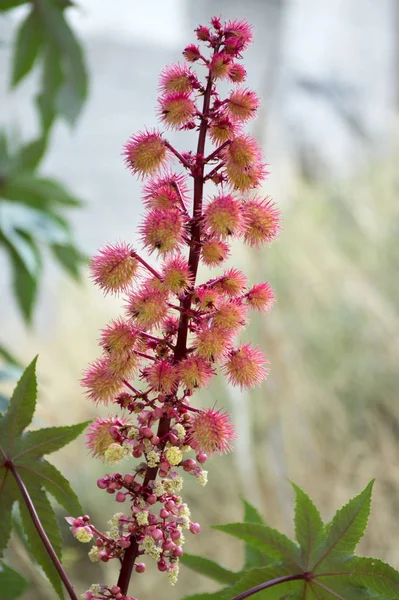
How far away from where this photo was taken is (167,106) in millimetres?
256

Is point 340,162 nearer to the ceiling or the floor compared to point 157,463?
nearer to the ceiling

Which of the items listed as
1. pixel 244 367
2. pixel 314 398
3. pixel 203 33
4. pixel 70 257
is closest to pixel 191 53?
pixel 203 33

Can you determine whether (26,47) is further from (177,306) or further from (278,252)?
(278,252)

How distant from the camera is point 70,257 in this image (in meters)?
0.82

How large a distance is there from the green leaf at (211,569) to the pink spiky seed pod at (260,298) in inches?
5.9

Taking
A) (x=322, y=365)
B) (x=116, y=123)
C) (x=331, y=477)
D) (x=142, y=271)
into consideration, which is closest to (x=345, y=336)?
(x=322, y=365)

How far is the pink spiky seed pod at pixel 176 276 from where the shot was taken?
0.24 m

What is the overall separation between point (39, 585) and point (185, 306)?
4.17ft

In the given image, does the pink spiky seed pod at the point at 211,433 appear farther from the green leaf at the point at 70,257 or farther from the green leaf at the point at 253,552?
the green leaf at the point at 70,257

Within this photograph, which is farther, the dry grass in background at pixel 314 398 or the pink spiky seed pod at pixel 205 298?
the dry grass in background at pixel 314 398

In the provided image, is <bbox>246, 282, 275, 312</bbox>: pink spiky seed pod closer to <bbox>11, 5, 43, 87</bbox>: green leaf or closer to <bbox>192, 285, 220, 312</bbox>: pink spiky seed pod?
<bbox>192, 285, 220, 312</bbox>: pink spiky seed pod

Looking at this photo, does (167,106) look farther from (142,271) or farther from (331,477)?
(331,477)

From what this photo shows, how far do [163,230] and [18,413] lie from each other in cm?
12

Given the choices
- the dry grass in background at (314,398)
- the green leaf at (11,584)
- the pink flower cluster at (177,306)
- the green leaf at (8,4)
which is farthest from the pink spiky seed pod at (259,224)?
the dry grass in background at (314,398)
